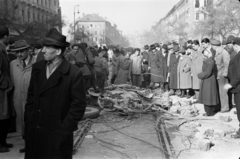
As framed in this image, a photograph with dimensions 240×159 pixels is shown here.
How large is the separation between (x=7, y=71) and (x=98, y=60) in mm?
6956

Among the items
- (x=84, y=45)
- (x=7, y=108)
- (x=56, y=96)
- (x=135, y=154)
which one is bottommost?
(x=135, y=154)

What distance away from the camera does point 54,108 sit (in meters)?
3.39

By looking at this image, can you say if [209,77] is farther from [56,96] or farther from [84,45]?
[56,96]

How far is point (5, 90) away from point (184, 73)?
27.4ft

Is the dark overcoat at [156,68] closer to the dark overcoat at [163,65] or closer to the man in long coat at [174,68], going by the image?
the dark overcoat at [163,65]

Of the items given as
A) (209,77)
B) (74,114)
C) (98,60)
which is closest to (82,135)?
(74,114)

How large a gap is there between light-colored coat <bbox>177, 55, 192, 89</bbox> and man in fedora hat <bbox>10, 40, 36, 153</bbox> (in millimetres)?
7900

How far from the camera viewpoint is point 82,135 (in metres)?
6.62

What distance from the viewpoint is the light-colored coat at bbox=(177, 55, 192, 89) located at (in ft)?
39.7

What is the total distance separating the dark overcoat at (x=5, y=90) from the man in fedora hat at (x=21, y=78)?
0.12m

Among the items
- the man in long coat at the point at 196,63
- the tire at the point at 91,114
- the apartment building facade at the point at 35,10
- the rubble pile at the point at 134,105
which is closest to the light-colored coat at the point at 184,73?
the man in long coat at the point at 196,63

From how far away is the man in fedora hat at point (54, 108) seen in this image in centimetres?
335

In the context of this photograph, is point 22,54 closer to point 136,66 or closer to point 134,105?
point 134,105

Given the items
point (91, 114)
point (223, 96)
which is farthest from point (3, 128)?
point (223, 96)
